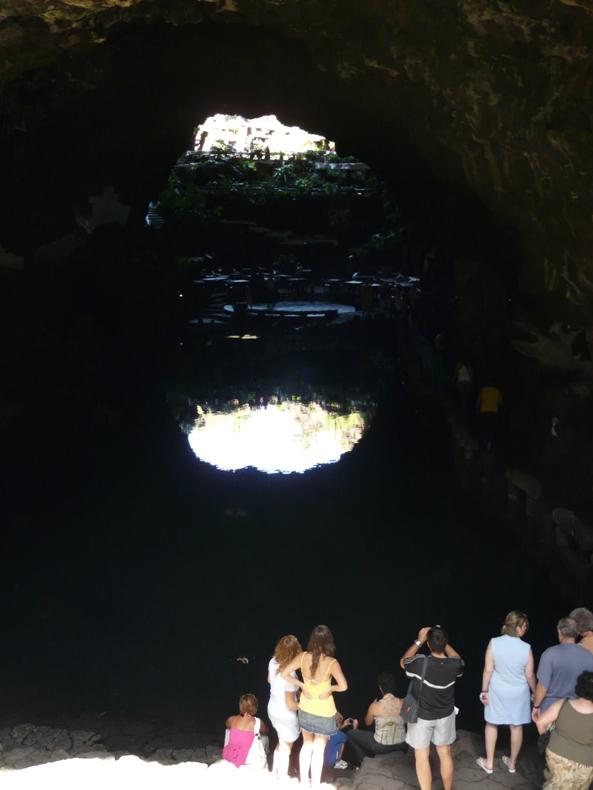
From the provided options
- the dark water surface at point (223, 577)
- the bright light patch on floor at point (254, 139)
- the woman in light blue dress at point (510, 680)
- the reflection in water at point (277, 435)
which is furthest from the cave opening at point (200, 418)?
the bright light patch on floor at point (254, 139)

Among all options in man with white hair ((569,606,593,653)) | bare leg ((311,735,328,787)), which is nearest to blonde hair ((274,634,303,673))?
bare leg ((311,735,328,787))

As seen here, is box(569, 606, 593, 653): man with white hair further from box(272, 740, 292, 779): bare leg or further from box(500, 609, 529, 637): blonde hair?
box(272, 740, 292, 779): bare leg

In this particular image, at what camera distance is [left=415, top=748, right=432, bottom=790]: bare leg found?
732cm

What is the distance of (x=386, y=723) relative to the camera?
8.04 m

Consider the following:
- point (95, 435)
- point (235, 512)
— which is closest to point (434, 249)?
point (95, 435)

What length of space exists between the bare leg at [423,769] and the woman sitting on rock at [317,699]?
0.71m

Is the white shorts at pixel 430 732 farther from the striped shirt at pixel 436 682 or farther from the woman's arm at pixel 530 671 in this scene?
the woman's arm at pixel 530 671

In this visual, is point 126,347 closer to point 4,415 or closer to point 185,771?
point 4,415

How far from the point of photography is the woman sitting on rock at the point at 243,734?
7633 mm

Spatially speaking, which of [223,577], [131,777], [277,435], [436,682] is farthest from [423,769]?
[277,435]

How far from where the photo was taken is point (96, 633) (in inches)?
449

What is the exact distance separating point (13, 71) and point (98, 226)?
19.1m

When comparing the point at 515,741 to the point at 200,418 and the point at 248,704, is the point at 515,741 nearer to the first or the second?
the point at 248,704

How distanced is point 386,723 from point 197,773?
167 cm
